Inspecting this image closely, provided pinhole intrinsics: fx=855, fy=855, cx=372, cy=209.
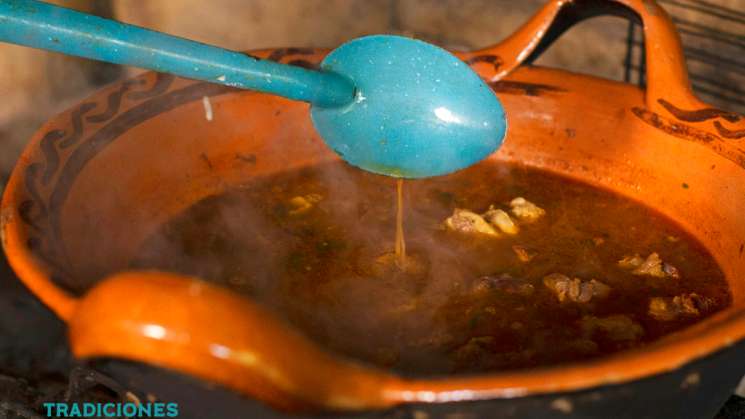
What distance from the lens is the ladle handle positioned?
1358 mm

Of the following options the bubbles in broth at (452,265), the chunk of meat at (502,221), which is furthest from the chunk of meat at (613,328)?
the chunk of meat at (502,221)

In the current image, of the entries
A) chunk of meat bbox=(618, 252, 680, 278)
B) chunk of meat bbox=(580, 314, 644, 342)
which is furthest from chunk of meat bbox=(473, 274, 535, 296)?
chunk of meat bbox=(618, 252, 680, 278)

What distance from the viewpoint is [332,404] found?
1.00 m

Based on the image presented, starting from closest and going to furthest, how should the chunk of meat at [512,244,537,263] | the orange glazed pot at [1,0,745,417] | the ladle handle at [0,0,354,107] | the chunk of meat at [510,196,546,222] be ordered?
the orange glazed pot at [1,0,745,417], the ladle handle at [0,0,354,107], the chunk of meat at [512,244,537,263], the chunk of meat at [510,196,546,222]

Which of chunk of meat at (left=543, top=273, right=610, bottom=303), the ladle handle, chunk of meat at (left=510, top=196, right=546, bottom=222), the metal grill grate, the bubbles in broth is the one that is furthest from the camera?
the metal grill grate

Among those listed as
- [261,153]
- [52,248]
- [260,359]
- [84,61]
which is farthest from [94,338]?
[84,61]

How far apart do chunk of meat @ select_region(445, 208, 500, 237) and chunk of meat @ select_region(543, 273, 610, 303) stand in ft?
0.62

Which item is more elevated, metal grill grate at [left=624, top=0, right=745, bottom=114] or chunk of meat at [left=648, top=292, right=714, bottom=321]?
metal grill grate at [left=624, top=0, right=745, bottom=114]

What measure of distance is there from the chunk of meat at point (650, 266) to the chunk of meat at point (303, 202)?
68 cm

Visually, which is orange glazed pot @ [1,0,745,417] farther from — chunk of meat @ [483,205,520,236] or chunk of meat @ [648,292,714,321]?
chunk of meat @ [483,205,520,236]

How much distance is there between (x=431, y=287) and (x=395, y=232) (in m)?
0.21

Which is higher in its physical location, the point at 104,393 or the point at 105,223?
the point at 105,223

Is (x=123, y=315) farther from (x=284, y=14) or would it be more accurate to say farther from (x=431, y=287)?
(x=284, y=14)

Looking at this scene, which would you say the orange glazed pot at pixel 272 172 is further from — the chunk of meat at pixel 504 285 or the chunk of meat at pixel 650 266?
the chunk of meat at pixel 504 285
